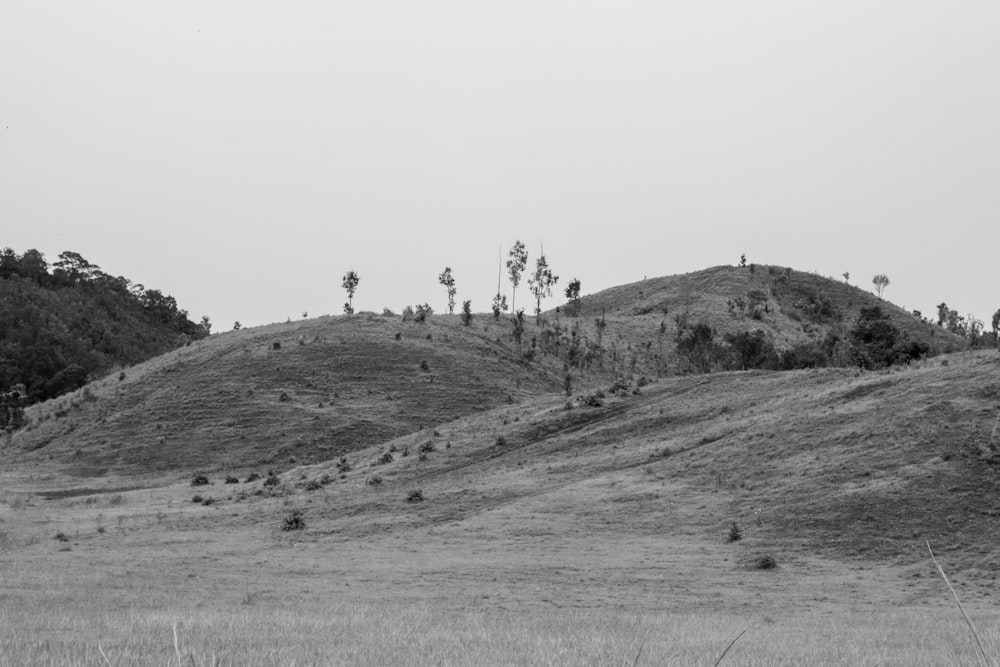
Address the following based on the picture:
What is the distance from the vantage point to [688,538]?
29.9 meters

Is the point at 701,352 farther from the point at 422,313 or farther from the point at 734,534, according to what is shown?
the point at 734,534

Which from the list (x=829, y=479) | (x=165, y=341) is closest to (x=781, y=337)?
(x=829, y=479)

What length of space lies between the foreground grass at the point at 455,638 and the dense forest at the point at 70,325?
70874mm

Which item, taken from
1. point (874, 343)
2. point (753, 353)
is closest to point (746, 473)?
point (874, 343)

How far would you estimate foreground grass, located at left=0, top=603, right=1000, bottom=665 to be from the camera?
820 cm

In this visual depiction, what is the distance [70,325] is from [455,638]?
11739 cm

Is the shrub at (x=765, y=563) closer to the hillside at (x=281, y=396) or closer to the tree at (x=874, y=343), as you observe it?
the tree at (x=874, y=343)

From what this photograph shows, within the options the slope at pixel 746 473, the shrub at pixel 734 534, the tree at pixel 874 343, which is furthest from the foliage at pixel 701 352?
the shrub at pixel 734 534

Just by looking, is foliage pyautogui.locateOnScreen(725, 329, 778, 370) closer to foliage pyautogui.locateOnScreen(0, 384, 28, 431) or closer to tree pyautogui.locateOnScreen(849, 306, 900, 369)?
tree pyautogui.locateOnScreen(849, 306, 900, 369)

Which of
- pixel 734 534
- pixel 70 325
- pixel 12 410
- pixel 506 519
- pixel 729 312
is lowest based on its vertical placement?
pixel 734 534

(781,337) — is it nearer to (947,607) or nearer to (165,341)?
(947,607)

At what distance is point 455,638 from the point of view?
11.2 meters

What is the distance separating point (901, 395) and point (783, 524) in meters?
11.1

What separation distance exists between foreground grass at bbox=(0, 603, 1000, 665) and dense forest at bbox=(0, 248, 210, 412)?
70874 mm
